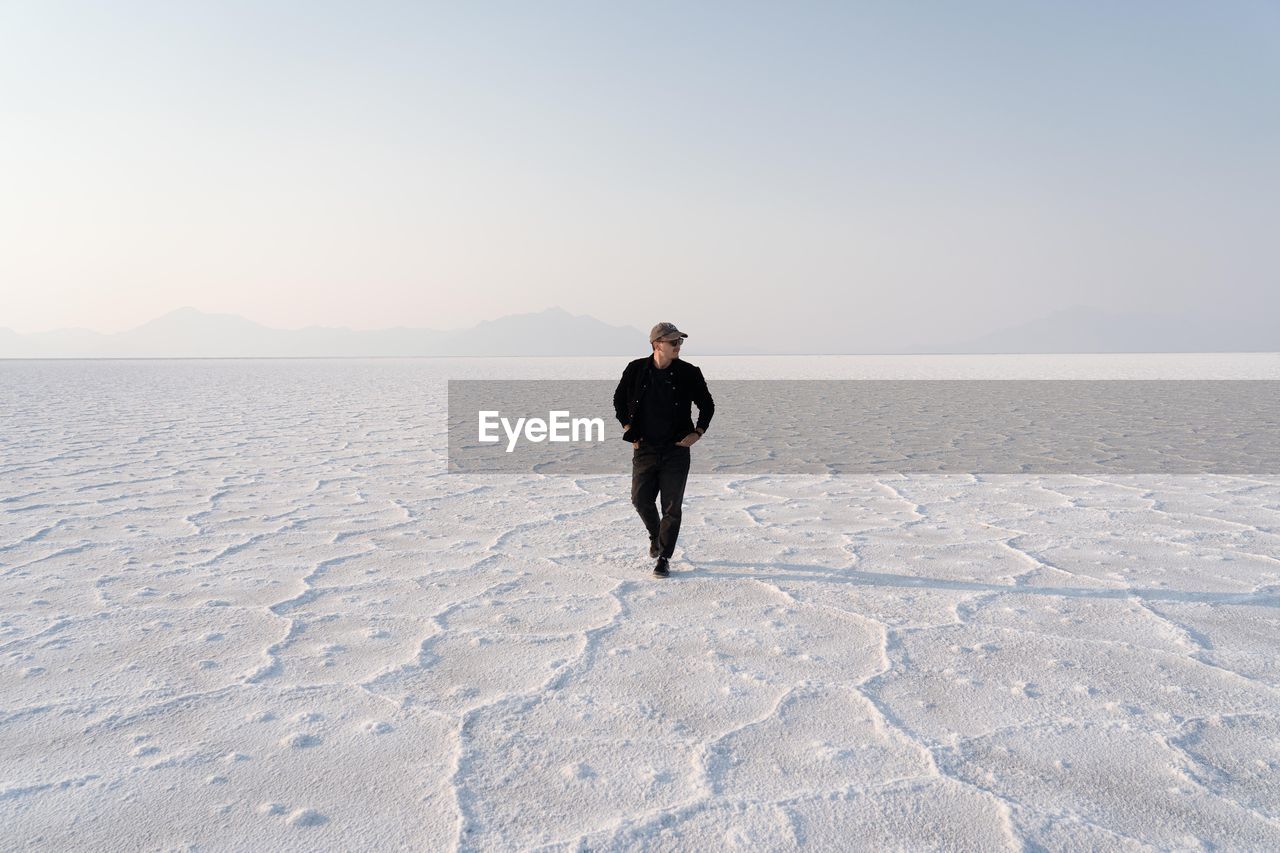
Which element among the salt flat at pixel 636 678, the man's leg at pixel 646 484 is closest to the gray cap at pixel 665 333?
the man's leg at pixel 646 484

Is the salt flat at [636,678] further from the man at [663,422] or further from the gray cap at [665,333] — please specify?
the gray cap at [665,333]

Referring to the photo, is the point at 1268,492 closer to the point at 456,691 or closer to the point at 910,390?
the point at 456,691

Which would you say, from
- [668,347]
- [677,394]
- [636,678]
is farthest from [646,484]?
[636,678]

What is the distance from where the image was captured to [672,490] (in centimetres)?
398

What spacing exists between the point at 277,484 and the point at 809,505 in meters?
3.82

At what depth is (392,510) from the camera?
5.64 meters

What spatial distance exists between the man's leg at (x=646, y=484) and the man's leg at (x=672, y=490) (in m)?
0.06

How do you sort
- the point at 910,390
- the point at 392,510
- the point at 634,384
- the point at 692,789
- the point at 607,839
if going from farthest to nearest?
1. the point at 910,390
2. the point at 392,510
3. the point at 634,384
4. the point at 692,789
5. the point at 607,839

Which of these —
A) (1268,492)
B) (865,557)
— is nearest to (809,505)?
(865,557)

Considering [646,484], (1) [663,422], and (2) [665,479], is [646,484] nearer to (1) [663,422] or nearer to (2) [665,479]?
(2) [665,479]

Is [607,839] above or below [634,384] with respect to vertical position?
below

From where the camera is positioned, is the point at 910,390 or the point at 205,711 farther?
the point at 910,390

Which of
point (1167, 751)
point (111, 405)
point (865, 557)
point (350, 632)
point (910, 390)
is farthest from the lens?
point (910, 390)

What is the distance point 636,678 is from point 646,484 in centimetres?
136
